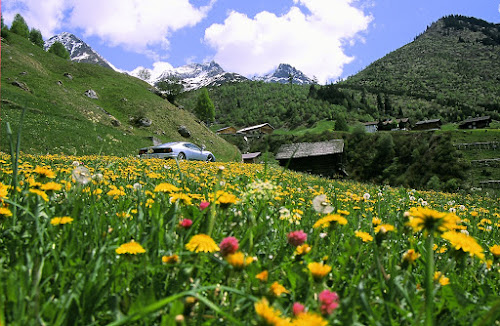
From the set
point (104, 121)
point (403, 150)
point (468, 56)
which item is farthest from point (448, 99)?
point (104, 121)

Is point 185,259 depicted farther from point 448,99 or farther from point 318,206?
point 448,99

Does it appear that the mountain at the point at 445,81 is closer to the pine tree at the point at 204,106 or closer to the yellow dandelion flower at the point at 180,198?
the pine tree at the point at 204,106

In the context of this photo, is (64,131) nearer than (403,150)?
Yes

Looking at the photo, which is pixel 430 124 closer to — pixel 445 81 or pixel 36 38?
pixel 445 81

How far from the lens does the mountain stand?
4781 inches

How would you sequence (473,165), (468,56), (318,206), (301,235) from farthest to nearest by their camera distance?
(468,56)
(473,165)
(318,206)
(301,235)

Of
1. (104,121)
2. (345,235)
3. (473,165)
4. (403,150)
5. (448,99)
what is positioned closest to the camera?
(345,235)

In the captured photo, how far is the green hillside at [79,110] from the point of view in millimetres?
19531

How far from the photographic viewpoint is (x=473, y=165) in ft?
135

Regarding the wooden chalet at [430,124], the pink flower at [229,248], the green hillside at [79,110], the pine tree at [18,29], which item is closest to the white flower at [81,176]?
the pink flower at [229,248]

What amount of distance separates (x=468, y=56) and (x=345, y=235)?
226 m

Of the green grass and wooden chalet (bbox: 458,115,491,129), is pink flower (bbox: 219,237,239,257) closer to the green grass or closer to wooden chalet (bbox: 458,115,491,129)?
the green grass

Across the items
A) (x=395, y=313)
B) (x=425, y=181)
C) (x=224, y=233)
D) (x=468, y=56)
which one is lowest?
(x=425, y=181)

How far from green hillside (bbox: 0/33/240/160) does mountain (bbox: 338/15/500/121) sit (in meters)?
110
